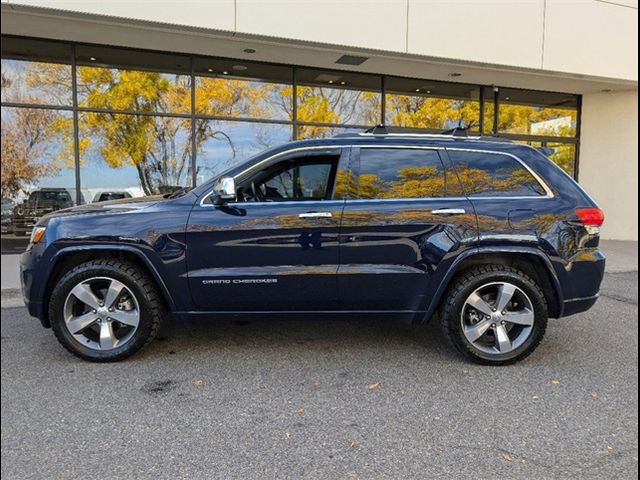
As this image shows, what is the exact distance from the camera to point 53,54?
8969 mm

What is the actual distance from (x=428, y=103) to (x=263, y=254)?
8.81 metres

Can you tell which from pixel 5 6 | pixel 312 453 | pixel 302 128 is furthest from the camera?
pixel 302 128

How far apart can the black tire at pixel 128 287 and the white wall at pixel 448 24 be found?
544 cm

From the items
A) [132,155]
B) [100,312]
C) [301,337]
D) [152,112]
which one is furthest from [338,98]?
[100,312]

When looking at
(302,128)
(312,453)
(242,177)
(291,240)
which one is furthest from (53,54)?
(312,453)

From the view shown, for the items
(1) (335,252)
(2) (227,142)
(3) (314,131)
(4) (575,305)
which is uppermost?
(3) (314,131)

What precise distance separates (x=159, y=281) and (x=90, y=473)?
63.2 inches

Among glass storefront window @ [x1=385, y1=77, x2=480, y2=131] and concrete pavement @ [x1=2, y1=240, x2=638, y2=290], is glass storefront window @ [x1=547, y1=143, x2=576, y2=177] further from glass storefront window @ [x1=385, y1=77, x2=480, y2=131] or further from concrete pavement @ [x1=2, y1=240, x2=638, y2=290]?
glass storefront window @ [x1=385, y1=77, x2=480, y2=131]

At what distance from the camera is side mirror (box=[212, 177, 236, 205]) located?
363cm

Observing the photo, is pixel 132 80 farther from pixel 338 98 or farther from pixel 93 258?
pixel 93 258

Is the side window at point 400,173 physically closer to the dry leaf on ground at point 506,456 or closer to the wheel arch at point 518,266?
Answer: the wheel arch at point 518,266

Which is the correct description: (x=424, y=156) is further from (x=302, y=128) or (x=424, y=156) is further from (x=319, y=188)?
(x=302, y=128)

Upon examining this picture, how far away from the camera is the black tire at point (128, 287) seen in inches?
150

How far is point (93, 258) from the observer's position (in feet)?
13.0
